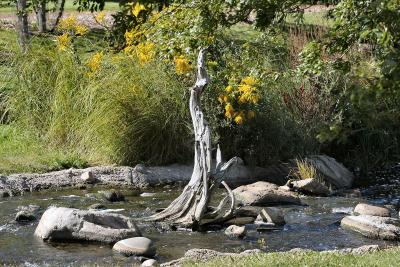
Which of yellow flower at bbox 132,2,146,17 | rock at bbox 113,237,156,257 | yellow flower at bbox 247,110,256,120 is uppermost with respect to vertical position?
yellow flower at bbox 132,2,146,17

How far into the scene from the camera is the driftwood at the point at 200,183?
991 cm

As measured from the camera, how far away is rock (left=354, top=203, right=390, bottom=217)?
1096cm

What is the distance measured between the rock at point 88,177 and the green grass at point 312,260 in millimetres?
5702

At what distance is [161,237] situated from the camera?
31.6 ft

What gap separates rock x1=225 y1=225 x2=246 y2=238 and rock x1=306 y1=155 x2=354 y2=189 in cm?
403

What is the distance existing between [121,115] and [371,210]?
444 centimetres

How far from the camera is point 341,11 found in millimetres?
6035

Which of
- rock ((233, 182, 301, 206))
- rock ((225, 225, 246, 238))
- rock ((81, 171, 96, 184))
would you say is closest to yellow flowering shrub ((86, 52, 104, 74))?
rock ((81, 171, 96, 184))

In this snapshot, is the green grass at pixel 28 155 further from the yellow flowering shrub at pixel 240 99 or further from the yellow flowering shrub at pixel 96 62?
the yellow flowering shrub at pixel 240 99

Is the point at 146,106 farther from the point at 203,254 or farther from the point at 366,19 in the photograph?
the point at 366,19

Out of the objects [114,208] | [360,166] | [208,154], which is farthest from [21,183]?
[360,166]

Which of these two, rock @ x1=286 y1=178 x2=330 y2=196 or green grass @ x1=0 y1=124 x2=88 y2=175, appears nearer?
rock @ x1=286 y1=178 x2=330 y2=196

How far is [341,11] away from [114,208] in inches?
238

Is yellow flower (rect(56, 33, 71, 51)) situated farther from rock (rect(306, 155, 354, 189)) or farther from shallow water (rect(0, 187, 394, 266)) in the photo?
rock (rect(306, 155, 354, 189))
